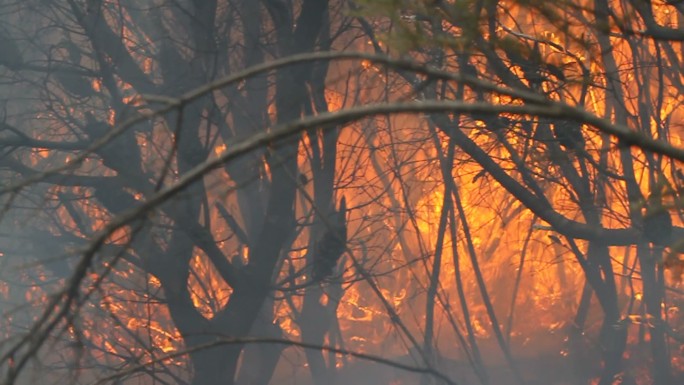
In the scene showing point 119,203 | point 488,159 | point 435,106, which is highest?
point 119,203

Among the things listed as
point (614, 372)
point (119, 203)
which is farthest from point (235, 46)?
point (614, 372)

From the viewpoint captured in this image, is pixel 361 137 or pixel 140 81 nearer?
pixel 140 81

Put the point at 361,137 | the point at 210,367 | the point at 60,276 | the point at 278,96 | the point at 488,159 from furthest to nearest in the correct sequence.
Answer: the point at 60,276, the point at 361,137, the point at 210,367, the point at 278,96, the point at 488,159

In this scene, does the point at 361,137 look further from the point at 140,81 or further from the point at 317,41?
the point at 140,81

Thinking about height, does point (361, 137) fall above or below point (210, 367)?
above

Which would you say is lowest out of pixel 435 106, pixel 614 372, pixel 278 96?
pixel 435 106

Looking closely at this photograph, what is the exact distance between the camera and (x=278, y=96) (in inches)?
296

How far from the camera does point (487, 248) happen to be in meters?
11.4

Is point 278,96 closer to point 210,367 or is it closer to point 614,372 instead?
point 210,367

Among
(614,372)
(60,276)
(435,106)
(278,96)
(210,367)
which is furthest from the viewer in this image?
(60,276)

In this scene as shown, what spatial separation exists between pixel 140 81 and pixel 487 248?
16.9ft

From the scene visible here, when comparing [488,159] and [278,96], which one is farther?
[278,96]

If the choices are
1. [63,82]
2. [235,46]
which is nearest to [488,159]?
[235,46]

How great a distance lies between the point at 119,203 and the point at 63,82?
1623mm
